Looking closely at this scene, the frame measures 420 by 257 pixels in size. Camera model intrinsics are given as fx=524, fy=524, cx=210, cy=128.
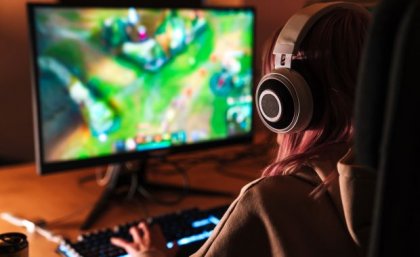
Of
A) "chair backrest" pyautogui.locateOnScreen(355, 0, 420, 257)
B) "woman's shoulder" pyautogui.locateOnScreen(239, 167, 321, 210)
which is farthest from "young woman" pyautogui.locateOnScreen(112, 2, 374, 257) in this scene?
"chair backrest" pyautogui.locateOnScreen(355, 0, 420, 257)

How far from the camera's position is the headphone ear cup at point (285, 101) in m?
0.75

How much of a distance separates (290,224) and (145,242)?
354 mm

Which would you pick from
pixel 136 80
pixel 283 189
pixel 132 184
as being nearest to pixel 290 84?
pixel 283 189

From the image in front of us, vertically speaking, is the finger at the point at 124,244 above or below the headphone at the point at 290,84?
below

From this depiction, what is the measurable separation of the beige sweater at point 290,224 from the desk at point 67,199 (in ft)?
1.50

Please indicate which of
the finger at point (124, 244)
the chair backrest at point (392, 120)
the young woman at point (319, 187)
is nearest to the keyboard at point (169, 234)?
the finger at point (124, 244)

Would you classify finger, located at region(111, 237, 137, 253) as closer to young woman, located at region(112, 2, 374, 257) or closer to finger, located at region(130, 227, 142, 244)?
finger, located at region(130, 227, 142, 244)

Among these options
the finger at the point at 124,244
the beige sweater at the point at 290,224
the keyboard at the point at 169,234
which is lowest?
the keyboard at the point at 169,234

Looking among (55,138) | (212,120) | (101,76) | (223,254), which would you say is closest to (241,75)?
(212,120)

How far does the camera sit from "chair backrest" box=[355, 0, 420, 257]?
17.0 inches

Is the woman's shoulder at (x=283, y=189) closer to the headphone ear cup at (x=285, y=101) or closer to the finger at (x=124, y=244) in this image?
the headphone ear cup at (x=285, y=101)

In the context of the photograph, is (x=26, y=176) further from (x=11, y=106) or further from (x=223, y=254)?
(x=223, y=254)


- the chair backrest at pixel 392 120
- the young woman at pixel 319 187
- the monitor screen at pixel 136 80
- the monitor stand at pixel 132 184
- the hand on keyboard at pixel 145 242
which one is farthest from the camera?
the monitor stand at pixel 132 184

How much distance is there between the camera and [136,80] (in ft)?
4.02
